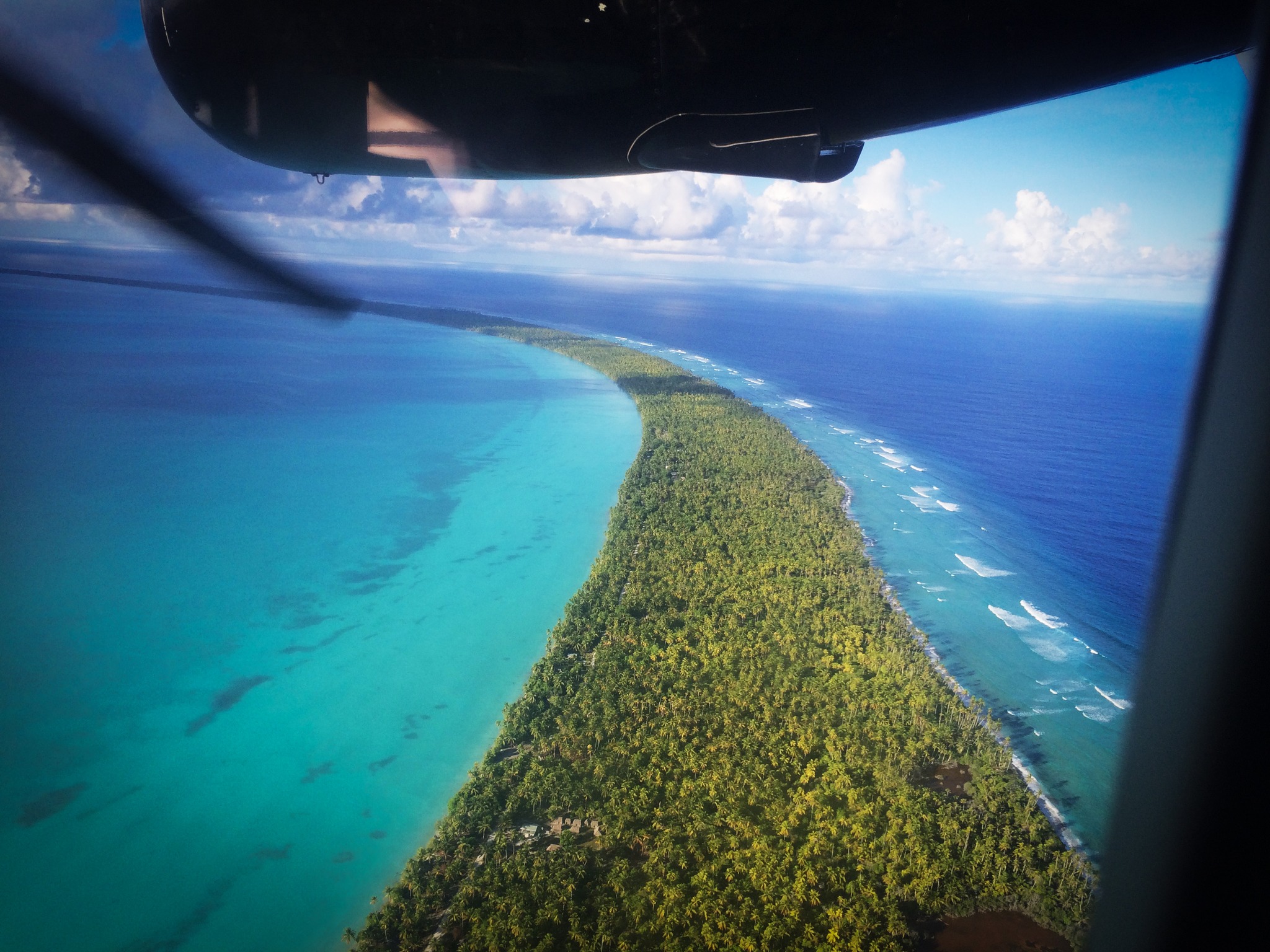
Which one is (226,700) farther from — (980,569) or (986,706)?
(980,569)

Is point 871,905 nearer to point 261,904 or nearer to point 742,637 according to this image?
point 742,637

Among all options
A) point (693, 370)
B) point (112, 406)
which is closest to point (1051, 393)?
point (693, 370)

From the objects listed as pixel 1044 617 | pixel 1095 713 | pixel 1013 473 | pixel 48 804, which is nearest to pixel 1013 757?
pixel 1095 713

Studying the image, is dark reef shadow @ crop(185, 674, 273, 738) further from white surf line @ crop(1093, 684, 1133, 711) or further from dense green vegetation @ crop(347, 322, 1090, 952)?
white surf line @ crop(1093, 684, 1133, 711)

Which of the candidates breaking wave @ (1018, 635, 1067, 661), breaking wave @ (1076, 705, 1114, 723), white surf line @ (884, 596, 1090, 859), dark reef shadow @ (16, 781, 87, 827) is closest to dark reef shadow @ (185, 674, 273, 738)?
dark reef shadow @ (16, 781, 87, 827)

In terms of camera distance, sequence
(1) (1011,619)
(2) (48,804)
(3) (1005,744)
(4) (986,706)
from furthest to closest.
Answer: (1) (1011,619)
(4) (986,706)
(3) (1005,744)
(2) (48,804)

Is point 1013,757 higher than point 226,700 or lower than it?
higher

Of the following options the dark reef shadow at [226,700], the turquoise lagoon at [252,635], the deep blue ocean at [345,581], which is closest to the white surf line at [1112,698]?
the deep blue ocean at [345,581]
